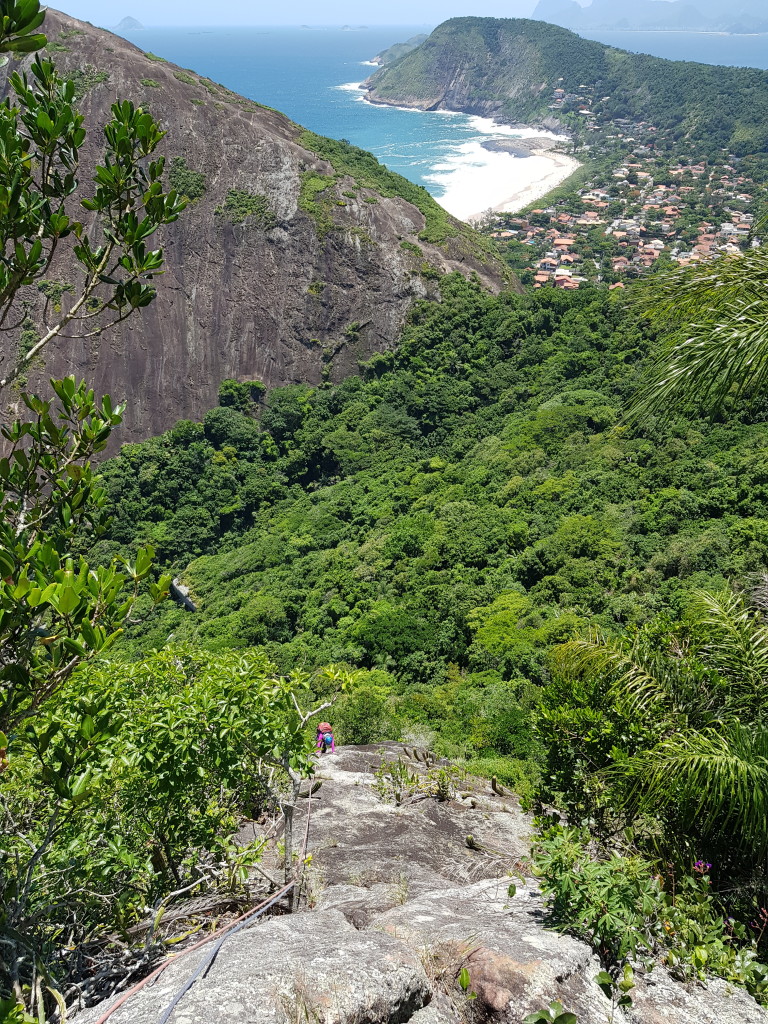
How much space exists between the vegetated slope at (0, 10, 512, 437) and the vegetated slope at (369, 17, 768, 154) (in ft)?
236

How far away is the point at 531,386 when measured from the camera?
33.3m

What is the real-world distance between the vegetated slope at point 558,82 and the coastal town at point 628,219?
8473mm

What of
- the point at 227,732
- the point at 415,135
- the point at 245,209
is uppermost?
the point at 415,135

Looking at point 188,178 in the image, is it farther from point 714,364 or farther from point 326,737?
point 714,364

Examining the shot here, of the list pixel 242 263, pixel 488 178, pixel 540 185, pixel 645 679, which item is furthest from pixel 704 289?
pixel 488 178

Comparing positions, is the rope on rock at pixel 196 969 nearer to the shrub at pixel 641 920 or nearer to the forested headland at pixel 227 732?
the forested headland at pixel 227 732

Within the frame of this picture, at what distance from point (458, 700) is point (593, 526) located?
7.48 m

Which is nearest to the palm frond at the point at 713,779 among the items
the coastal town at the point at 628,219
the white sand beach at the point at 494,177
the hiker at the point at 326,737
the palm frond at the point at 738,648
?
the palm frond at the point at 738,648

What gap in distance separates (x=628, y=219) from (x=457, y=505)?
59044 millimetres

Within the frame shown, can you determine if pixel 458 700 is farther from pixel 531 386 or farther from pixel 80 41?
pixel 80 41

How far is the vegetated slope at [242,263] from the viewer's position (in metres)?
38.5

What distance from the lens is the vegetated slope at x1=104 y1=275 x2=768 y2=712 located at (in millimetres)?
17891

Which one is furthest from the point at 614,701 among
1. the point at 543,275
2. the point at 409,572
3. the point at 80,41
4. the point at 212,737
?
the point at 543,275

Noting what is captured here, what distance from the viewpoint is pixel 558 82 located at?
12600cm
